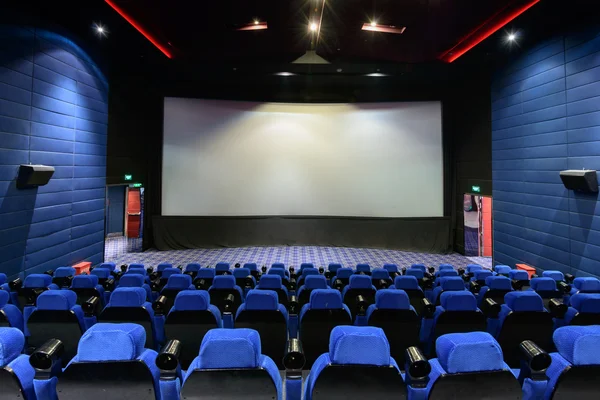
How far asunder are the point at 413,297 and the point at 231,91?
1002cm

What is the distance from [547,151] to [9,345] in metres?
9.83

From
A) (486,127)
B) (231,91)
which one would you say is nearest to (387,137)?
(486,127)

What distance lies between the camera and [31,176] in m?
7.16

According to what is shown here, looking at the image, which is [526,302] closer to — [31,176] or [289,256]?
[289,256]

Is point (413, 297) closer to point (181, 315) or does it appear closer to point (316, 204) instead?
point (181, 315)

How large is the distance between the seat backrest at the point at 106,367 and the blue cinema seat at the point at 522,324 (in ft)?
10.6

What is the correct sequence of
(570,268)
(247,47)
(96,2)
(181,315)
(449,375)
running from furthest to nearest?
(247,47), (570,268), (96,2), (181,315), (449,375)

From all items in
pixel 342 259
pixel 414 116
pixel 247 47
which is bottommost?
pixel 342 259

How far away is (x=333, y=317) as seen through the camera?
3492 mm

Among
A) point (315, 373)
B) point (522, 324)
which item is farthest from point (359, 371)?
point (522, 324)

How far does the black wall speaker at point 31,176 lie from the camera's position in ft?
23.3

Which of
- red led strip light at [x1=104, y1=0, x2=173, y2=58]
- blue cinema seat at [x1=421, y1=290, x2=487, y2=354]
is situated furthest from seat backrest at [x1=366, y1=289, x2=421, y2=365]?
red led strip light at [x1=104, y1=0, x2=173, y2=58]

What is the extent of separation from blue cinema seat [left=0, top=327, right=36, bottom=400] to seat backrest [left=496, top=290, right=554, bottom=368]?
3.86 meters

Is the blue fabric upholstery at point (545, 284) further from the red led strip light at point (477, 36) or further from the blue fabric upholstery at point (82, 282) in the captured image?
the blue fabric upholstery at point (82, 282)
